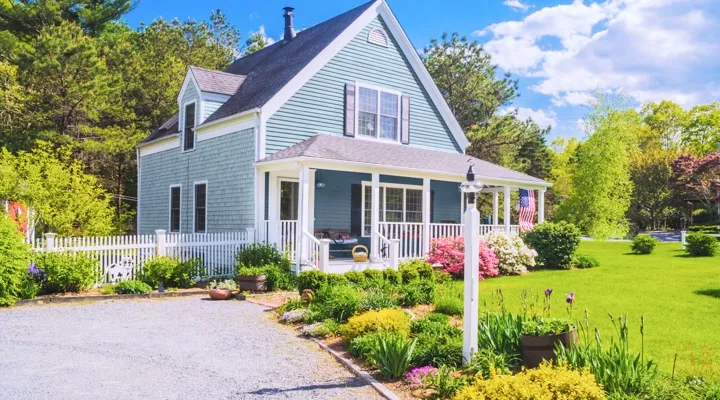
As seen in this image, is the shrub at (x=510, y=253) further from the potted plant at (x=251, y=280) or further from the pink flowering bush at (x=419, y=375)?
the pink flowering bush at (x=419, y=375)

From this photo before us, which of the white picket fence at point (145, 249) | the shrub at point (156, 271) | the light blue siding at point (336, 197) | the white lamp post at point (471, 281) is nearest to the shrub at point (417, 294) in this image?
the white lamp post at point (471, 281)

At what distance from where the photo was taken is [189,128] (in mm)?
18781

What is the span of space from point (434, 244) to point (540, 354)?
33.2ft

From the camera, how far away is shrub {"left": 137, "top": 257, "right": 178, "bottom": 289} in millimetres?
13359

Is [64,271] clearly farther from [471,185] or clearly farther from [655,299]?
[655,299]

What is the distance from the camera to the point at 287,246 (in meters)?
14.7

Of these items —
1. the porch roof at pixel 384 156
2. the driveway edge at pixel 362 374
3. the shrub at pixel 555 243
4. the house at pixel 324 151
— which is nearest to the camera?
the driveway edge at pixel 362 374

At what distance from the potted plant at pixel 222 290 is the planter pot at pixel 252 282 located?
26 centimetres

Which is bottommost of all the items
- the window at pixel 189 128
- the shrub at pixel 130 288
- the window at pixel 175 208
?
the shrub at pixel 130 288

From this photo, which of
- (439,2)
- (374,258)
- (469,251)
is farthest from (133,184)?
(469,251)

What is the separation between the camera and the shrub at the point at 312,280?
10.8 metres

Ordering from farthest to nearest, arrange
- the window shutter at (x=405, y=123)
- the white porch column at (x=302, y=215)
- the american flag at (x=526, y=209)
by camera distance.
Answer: the american flag at (x=526, y=209) < the window shutter at (x=405, y=123) < the white porch column at (x=302, y=215)

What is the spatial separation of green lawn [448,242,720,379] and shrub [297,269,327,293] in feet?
9.75

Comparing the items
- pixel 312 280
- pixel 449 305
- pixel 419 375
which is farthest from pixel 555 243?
pixel 419 375
